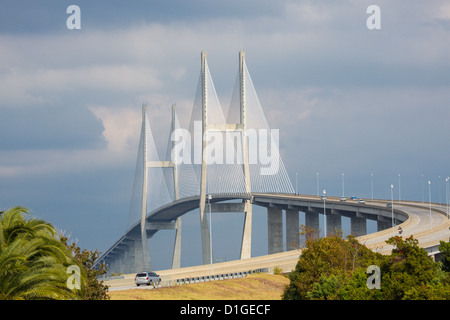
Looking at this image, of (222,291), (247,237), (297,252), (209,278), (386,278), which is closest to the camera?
(386,278)

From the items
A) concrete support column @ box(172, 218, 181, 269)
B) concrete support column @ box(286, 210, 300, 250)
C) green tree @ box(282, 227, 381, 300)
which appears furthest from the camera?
concrete support column @ box(172, 218, 181, 269)

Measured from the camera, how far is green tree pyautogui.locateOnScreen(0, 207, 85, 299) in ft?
64.5

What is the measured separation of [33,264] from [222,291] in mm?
22309

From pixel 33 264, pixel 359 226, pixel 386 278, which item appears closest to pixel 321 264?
pixel 386 278

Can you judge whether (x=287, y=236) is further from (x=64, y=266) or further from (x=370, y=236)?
(x=64, y=266)

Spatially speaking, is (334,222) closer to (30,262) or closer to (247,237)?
(247,237)

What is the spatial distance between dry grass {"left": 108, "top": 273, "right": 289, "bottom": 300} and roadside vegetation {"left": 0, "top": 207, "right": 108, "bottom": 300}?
42.7 ft

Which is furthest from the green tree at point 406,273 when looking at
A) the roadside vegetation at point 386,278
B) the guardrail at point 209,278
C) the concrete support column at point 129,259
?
the concrete support column at point 129,259

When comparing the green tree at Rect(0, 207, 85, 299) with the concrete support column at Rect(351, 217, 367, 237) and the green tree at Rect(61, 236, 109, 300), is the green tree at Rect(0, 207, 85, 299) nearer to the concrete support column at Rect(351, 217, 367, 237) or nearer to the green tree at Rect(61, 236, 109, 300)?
the green tree at Rect(61, 236, 109, 300)

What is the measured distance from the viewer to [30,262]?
20953 mm

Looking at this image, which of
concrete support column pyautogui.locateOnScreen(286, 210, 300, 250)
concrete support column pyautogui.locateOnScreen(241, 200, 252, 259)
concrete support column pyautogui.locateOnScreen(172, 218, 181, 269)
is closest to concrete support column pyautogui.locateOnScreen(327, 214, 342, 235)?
concrete support column pyautogui.locateOnScreen(286, 210, 300, 250)

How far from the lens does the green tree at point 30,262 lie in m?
19.7
